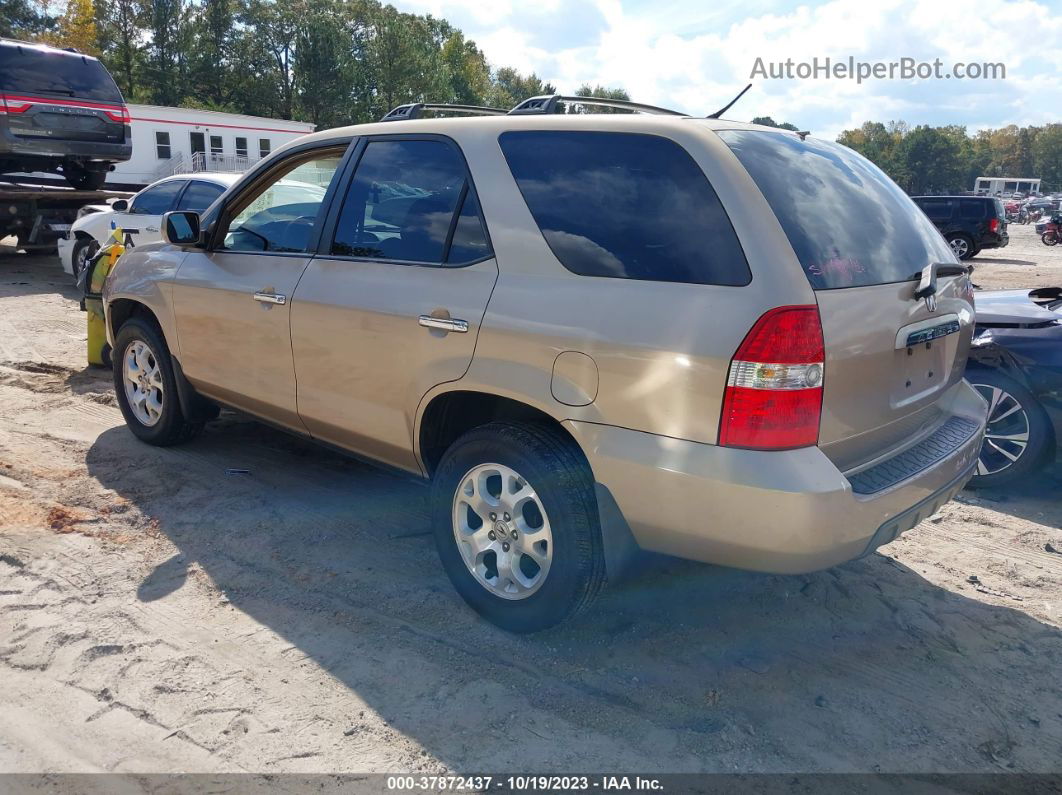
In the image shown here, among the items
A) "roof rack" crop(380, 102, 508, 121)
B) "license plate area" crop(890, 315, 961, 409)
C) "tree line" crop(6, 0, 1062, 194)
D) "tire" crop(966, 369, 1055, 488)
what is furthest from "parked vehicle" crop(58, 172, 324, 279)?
"tree line" crop(6, 0, 1062, 194)

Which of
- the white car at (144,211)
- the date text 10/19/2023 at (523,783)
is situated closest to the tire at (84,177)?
the white car at (144,211)

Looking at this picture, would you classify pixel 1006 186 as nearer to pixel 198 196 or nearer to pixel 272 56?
pixel 272 56

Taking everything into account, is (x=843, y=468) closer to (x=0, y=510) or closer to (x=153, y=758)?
(x=153, y=758)

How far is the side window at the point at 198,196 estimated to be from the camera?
31.8ft

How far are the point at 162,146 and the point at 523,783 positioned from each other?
115 ft

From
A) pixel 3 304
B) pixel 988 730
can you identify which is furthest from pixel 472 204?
pixel 3 304

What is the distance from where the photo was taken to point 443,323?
3205mm

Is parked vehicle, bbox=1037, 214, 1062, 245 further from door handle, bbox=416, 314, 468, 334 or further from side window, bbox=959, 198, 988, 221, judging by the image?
door handle, bbox=416, 314, 468, 334

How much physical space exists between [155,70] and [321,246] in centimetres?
5750

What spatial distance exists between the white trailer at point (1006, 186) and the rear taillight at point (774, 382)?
83.8 metres

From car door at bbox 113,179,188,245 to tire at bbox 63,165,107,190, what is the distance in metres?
4.96

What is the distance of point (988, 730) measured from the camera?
9.13ft

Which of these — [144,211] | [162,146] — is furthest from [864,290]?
[162,146]

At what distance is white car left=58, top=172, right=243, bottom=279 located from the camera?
9.77 meters
